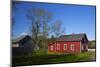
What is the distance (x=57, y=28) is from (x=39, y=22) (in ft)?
0.92

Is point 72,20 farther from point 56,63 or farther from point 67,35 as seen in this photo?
point 56,63

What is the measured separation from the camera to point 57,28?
284cm

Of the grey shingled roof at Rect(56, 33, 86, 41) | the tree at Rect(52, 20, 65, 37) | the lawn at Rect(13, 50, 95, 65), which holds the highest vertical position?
the tree at Rect(52, 20, 65, 37)

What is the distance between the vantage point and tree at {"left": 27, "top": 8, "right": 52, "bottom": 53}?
2733 millimetres

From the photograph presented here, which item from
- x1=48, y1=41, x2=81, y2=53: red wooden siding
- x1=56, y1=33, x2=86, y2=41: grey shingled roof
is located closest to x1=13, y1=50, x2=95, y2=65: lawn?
x1=48, y1=41, x2=81, y2=53: red wooden siding

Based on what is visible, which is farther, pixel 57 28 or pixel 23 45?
pixel 57 28

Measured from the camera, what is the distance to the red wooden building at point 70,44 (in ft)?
9.29

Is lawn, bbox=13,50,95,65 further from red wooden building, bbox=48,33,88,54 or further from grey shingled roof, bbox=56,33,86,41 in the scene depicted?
grey shingled roof, bbox=56,33,86,41

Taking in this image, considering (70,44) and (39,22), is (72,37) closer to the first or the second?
(70,44)

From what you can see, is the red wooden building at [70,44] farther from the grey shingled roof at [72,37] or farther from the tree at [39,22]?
the tree at [39,22]

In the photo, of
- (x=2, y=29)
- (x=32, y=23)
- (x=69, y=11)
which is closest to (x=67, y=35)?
(x=69, y=11)

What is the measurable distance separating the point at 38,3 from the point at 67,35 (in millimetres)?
622

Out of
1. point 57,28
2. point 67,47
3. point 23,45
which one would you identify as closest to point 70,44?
point 67,47

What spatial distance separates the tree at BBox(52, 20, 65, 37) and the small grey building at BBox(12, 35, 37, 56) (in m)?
0.36
